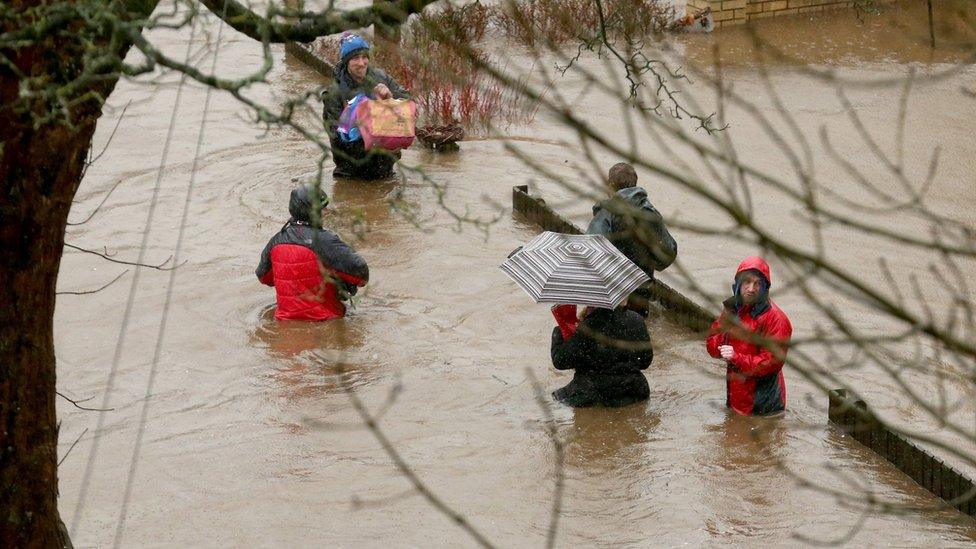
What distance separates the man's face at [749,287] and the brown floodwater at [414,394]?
1.93 feet

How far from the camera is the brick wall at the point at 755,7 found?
22.3 meters

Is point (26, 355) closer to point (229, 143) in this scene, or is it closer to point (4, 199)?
point (4, 199)

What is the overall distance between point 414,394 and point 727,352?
2.23 m

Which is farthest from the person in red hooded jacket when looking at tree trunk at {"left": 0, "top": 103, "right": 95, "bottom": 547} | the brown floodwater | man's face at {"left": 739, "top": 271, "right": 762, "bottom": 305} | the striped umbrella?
tree trunk at {"left": 0, "top": 103, "right": 95, "bottom": 547}

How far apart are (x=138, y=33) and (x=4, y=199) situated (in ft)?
2.55

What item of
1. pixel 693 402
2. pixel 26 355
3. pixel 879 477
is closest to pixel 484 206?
pixel 693 402

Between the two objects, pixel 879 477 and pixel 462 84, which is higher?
pixel 462 84

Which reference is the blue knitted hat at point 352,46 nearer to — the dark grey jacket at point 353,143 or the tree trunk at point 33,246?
the dark grey jacket at point 353,143

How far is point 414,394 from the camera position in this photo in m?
9.55

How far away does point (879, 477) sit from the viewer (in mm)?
8297

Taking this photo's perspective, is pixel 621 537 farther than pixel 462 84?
Yes

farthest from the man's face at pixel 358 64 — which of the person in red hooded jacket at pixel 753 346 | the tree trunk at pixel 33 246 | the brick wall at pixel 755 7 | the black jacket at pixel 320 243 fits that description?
the brick wall at pixel 755 7

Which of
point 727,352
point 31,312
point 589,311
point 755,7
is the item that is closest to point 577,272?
point 589,311

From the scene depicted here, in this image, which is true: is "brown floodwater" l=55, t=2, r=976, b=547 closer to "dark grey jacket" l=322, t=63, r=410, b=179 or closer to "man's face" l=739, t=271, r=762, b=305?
"dark grey jacket" l=322, t=63, r=410, b=179
